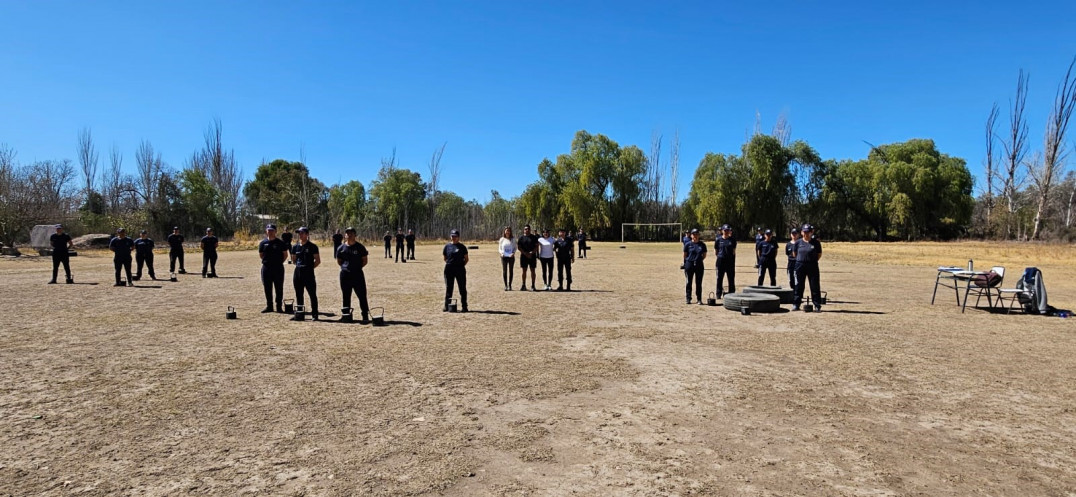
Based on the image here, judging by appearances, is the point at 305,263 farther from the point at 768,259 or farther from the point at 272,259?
the point at 768,259

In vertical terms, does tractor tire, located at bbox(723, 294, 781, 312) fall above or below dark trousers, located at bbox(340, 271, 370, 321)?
below

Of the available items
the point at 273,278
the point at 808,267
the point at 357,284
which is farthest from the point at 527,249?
the point at 808,267

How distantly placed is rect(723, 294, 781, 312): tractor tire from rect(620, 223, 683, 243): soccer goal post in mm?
51242

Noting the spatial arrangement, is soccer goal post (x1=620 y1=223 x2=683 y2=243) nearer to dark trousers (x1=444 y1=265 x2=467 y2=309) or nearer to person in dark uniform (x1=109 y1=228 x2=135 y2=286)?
person in dark uniform (x1=109 y1=228 x2=135 y2=286)

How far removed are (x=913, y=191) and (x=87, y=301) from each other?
64.8 metres

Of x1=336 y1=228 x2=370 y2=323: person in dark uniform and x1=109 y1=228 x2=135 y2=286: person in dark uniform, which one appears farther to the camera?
x1=109 y1=228 x2=135 y2=286: person in dark uniform

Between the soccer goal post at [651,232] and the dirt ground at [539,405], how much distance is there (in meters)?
52.8

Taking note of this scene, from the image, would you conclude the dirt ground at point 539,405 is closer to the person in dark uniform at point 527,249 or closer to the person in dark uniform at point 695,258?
the person in dark uniform at point 695,258

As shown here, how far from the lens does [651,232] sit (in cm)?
Answer: 6378

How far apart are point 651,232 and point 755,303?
53525 mm

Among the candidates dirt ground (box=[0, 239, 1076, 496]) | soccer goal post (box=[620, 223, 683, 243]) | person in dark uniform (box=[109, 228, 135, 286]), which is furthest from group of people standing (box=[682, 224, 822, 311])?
soccer goal post (box=[620, 223, 683, 243])

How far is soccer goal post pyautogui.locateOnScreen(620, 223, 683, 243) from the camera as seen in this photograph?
207 feet

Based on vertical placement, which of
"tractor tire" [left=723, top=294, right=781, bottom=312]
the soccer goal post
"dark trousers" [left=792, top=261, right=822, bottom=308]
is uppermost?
the soccer goal post

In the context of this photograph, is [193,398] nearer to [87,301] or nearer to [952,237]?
[87,301]
